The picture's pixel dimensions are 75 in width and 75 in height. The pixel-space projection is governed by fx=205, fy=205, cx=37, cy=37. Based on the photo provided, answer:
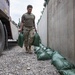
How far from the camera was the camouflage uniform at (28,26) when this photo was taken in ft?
21.8

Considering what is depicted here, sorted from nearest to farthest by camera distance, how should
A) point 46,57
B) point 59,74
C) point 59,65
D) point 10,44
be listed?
point 59,74, point 59,65, point 46,57, point 10,44

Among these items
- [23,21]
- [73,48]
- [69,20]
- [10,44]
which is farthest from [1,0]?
[10,44]

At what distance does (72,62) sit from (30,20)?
10.4ft

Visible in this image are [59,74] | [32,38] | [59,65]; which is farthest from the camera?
[32,38]

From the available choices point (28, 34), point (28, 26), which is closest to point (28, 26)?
point (28, 26)

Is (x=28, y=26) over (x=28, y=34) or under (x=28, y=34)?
over

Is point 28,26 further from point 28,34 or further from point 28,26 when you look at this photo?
point 28,34

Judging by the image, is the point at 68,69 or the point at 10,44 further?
the point at 10,44

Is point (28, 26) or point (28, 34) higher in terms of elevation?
point (28, 26)

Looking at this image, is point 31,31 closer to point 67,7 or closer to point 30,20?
point 30,20

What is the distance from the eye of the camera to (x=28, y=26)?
6.74 m

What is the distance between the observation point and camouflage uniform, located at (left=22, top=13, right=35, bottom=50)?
21.8 ft

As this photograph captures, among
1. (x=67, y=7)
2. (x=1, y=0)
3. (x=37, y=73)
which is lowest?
(x=37, y=73)

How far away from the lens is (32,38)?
21.8 ft
